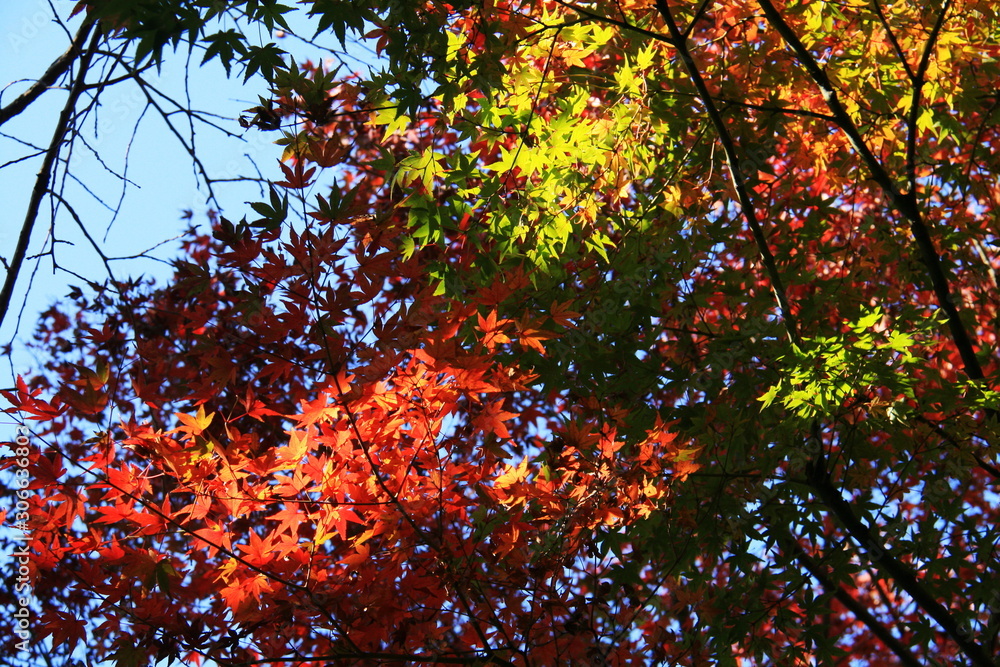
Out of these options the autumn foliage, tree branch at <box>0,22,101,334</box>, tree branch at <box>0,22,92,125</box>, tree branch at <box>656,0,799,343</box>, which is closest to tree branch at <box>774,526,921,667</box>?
the autumn foliage

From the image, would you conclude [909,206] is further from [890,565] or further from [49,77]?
[49,77]

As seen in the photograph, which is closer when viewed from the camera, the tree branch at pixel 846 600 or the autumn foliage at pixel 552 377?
the autumn foliage at pixel 552 377

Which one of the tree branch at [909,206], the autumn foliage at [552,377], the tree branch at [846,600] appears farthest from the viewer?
the tree branch at [846,600]

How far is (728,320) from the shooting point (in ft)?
11.4

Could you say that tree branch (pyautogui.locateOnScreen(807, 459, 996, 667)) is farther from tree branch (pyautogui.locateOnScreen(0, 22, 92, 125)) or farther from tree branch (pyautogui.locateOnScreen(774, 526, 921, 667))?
tree branch (pyautogui.locateOnScreen(0, 22, 92, 125))

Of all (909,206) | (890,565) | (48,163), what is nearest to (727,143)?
(909,206)

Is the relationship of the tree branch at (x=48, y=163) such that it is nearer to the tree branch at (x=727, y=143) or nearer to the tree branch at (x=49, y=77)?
the tree branch at (x=49, y=77)

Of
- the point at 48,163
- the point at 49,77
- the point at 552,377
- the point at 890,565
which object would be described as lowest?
the point at 890,565

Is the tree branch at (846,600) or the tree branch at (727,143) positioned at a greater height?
the tree branch at (727,143)

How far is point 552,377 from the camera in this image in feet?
10.1

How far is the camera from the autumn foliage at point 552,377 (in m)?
2.21

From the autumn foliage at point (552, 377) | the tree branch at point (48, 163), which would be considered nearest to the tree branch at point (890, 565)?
the autumn foliage at point (552, 377)

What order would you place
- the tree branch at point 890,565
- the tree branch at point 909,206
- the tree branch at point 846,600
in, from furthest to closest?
1. the tree branch at point 846,600
2. the tree branch at point 909,206
3. the tree branch at point 890,565

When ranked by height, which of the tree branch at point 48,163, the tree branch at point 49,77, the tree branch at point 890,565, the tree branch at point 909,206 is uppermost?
the tree branch at point 49,77
